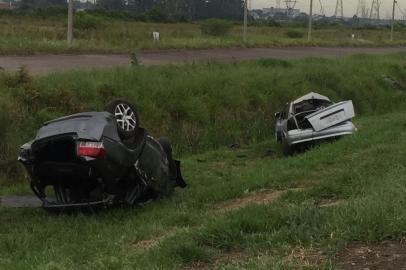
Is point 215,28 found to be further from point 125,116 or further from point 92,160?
point 92,160

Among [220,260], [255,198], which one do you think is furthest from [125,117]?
[220,260]

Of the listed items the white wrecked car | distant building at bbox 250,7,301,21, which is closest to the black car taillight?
the white wrecked car

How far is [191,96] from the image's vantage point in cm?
1628

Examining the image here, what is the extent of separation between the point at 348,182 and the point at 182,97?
887 cm

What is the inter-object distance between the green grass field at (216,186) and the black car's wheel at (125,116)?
40.1 inches

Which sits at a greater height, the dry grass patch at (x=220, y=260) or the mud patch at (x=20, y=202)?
the dry grass patch at (x=220, y=260)

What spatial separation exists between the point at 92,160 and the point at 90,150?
0.11 metres

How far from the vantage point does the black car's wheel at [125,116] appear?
25.2 ft

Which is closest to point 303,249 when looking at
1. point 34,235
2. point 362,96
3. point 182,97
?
point 34,235

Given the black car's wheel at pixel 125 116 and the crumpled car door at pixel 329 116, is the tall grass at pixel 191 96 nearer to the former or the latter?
the crumpled car door at pixel 329 116

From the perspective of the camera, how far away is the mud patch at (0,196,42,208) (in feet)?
27.9

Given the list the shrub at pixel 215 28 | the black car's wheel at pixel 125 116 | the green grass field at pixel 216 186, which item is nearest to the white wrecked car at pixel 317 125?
the green grass field at pixel 216 186

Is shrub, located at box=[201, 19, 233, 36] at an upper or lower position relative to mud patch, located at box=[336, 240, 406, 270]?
upper

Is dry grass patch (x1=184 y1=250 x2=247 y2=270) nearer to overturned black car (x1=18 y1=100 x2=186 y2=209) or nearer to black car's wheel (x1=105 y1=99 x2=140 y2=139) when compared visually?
overturned black car (x1=18 y1=100 x2=186 y2=209)
